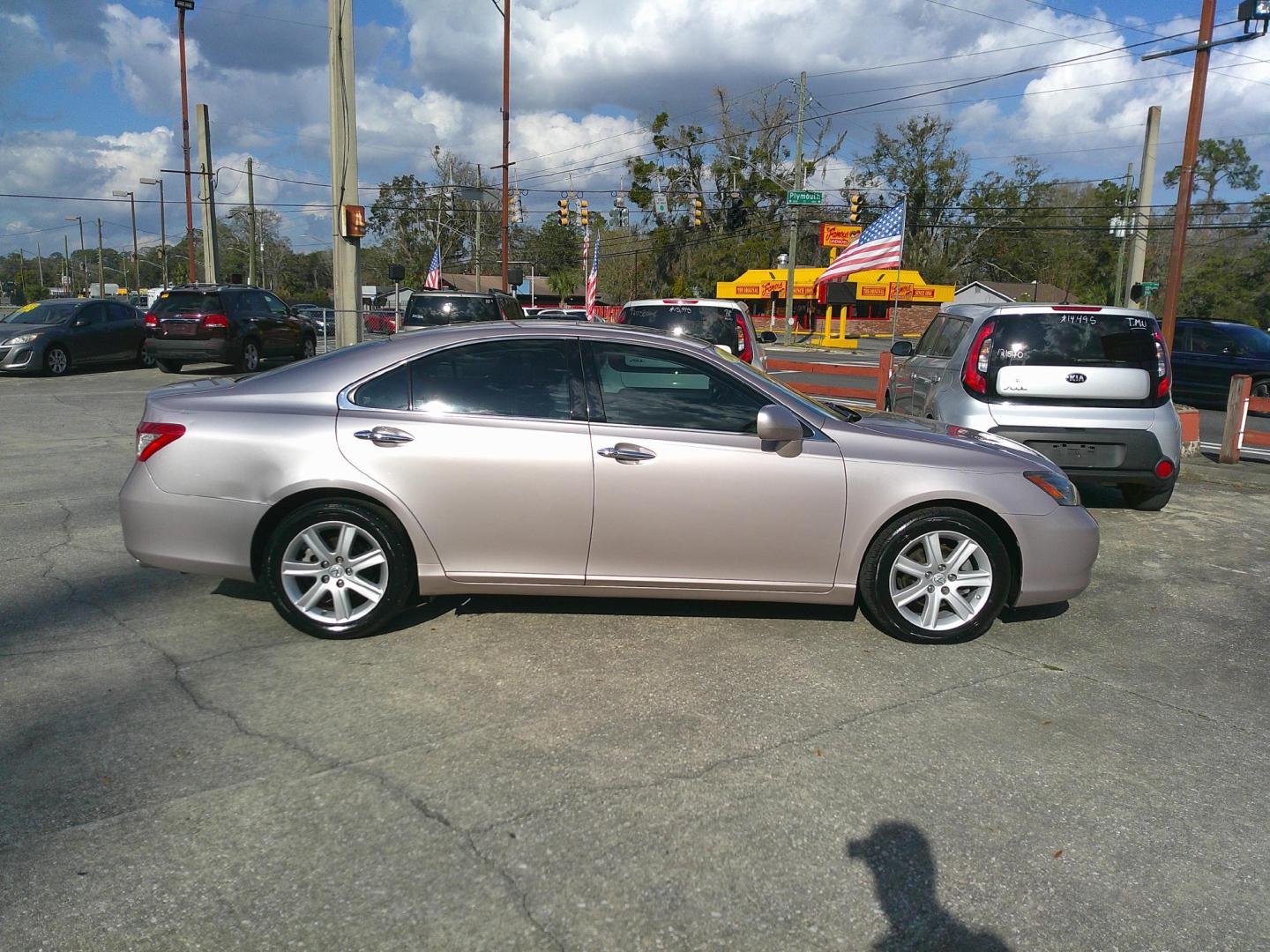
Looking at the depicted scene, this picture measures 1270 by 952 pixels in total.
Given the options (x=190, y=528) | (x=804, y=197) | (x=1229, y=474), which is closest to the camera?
(x=190, y=528)

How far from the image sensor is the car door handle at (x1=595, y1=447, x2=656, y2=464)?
14.8 ft

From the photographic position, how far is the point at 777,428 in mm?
4488

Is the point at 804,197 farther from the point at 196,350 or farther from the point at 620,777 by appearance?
the point at 620,777

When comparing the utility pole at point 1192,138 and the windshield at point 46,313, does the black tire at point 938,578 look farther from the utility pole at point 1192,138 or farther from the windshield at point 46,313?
the windshield at point 46,313

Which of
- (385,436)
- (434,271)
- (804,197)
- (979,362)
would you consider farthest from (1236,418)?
(434,271)

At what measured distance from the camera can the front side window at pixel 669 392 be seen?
15.3 feet

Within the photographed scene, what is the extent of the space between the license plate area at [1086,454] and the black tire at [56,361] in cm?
1814

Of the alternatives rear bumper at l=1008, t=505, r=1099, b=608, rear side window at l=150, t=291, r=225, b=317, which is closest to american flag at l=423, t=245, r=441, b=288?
rear side window at l=150, t=291, r=225, b=317

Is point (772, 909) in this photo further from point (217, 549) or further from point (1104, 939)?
point (217, 549)

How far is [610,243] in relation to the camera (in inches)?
3280

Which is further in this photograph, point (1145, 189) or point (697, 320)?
point (1145, 189)

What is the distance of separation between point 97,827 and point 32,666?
164cm

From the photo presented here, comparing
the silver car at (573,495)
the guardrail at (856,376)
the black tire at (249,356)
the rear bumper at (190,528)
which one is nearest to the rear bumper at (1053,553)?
the silver car at (573,495)

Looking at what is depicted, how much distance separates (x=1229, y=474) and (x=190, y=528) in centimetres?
1013
